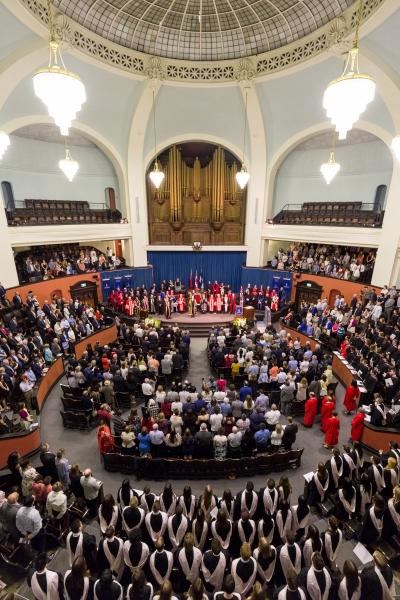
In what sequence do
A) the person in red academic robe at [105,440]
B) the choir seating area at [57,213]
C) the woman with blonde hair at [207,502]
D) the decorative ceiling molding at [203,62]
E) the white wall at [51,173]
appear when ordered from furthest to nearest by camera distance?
the white wall at [51,173] < the choir seating area at [57,213] < the decorative ceiling molding at [203,62] < the person in red academic robe at [105,440] < the woman with blonde hair at [207,502]

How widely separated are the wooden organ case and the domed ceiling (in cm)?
500

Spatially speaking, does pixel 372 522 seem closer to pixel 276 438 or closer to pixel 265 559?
pixel 265 559

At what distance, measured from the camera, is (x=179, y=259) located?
65.9 feet

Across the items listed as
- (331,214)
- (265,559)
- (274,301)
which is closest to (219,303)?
(274,301)

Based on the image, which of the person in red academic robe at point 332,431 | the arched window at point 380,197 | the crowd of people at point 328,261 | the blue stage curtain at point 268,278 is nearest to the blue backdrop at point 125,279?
the blue stage curtain at point 268,278

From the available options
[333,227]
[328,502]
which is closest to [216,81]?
[333,227]

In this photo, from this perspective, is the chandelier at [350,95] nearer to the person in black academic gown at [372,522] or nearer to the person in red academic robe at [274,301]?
the person in black academic gown at [372,522]

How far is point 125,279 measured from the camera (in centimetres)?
1903

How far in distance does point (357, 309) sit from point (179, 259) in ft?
35.5

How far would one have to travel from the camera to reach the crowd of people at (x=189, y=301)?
17.1 meters

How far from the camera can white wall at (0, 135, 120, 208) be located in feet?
56.0

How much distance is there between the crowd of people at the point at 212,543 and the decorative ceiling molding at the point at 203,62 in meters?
13.2

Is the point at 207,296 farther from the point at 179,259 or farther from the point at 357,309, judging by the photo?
the point at 357,309

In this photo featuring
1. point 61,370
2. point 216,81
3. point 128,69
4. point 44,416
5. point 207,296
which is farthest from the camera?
point 207,296
